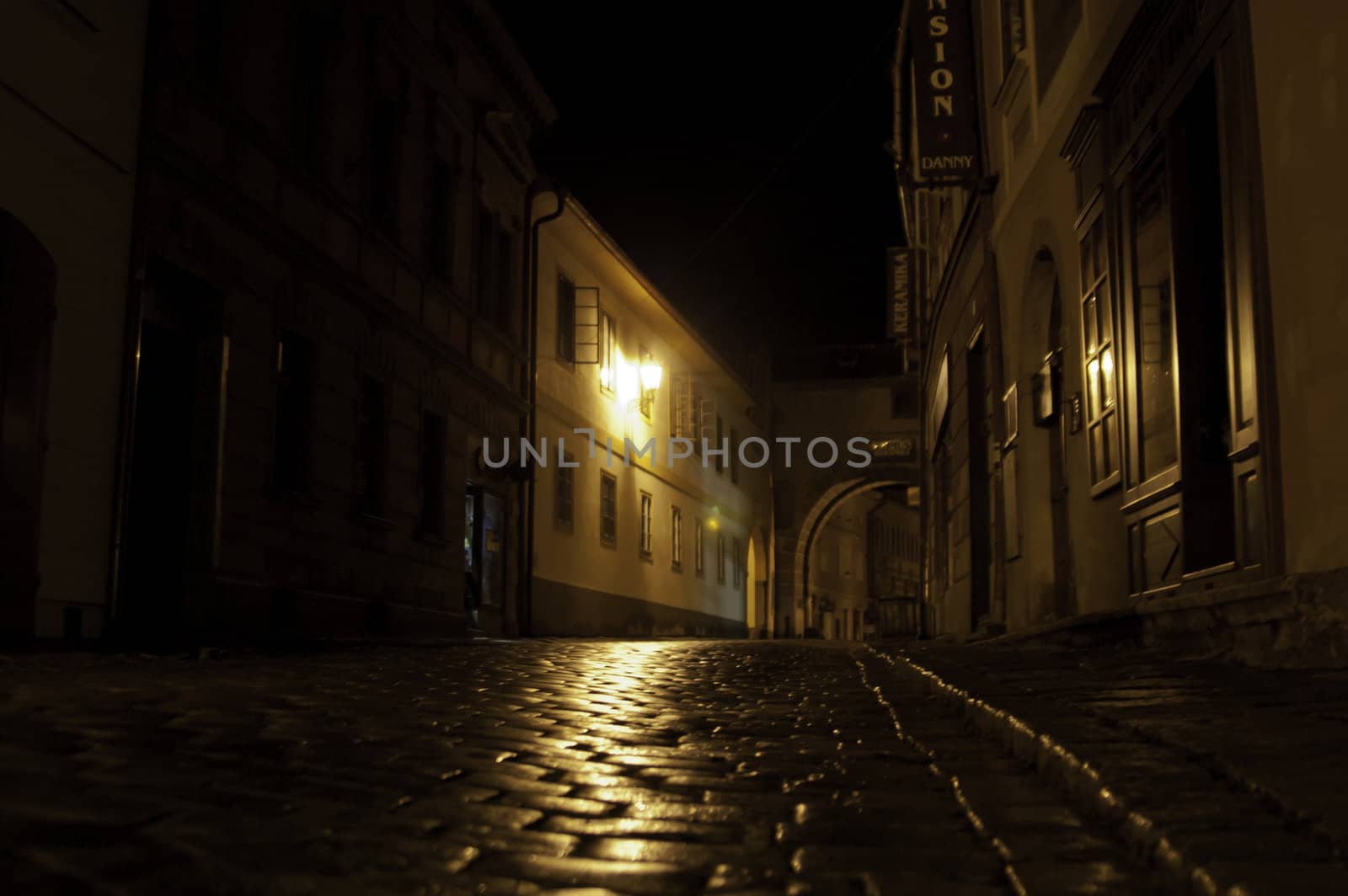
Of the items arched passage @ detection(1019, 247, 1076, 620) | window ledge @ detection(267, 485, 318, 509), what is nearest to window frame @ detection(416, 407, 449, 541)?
window ledge @ detection(267, 485, 318, 509)

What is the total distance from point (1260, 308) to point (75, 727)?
4.96m

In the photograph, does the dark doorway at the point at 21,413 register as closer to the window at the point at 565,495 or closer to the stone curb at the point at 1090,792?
the stone curb at the point at 1090,792

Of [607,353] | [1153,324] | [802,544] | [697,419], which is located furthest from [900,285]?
[1153,324]

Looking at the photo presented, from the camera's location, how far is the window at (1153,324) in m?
8.16

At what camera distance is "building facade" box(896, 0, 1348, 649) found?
18.7ft

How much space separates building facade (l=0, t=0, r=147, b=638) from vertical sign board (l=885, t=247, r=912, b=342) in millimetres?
19579

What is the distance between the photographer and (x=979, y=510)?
621 inches

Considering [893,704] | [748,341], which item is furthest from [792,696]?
[748,341]

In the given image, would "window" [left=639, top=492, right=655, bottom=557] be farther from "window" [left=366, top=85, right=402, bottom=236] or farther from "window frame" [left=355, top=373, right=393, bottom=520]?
"window" [left=366, top=85, right=402, bottom=236]

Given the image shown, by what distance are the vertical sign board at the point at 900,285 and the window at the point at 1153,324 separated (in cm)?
1961

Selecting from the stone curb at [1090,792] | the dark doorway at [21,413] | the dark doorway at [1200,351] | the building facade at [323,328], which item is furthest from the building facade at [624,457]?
the stone curb at [1090,792]

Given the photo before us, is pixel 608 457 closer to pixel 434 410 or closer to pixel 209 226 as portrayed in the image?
pixel 434 410

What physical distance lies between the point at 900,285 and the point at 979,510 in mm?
13289
